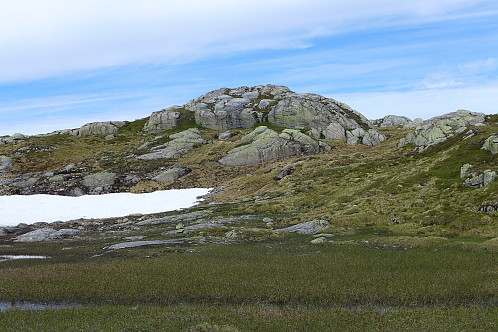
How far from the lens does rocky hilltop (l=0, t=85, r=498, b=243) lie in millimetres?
48562

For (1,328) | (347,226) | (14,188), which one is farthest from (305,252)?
(14,188)

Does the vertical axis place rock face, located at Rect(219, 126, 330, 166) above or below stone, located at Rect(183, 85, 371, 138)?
below

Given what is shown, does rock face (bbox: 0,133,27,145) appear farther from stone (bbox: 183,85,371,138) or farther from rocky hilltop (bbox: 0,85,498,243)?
stone (bbox: 183,85,371,138)

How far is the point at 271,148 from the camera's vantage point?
115500 millimetres

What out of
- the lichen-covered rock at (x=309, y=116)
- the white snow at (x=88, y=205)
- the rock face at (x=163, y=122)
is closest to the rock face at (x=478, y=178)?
the white snow at (x=88, y=205)

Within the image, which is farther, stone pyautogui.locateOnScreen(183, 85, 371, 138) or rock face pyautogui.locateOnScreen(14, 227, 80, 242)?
stone pyautogui.locateOnScreen(183, 85, 371, 138)

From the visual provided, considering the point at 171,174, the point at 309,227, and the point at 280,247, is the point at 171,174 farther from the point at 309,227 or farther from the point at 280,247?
the point at 280,247

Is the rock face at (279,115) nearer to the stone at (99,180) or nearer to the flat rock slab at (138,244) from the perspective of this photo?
the stone at (99,180)

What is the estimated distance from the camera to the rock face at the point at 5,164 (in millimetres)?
114519

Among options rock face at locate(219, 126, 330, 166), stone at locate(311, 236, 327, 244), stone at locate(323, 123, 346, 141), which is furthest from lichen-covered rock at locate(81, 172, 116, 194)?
stone at locate(323, 123, 346, 141)

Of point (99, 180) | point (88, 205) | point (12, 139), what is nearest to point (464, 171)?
point (88, 205)

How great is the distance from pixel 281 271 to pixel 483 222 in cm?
2505

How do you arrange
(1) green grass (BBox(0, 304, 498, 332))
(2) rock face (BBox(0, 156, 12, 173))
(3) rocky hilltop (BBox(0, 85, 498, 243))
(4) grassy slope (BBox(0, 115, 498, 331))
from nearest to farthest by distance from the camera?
1. (1) green grass (BBox(0, 304, 498, 332))
2. (4) grassy slope (BBox(0, 115, 498, 331))
3. (3) rocky hilltop (BBox(0, 85, 498, 243))
4. (2) rock face (BBox(0, 156, 12, 173))

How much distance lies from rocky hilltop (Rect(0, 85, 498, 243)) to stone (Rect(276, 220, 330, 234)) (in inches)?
127
